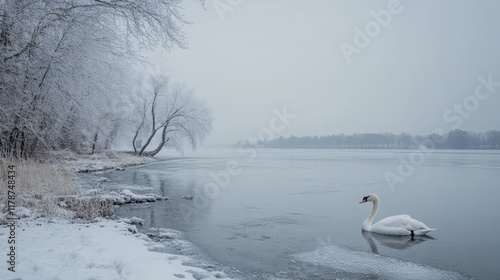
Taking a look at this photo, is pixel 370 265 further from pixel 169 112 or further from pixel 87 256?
pixel 169 112

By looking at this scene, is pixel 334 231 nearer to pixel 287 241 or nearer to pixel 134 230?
pixel 287 241

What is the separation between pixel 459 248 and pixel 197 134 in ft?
129

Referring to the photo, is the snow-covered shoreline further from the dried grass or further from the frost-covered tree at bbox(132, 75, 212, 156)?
the frost-covered tree at bbox(132, 75, 212, 156)

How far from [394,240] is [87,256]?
21.6 ft

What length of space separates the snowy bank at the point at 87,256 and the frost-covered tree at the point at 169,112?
3549 centimetres

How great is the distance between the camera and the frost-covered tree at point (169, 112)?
1668 inches

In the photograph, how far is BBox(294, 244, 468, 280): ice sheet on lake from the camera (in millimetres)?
6069

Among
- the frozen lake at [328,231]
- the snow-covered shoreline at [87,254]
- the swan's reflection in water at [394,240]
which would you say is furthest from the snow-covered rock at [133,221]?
the swan's reflection in water at [394,240]

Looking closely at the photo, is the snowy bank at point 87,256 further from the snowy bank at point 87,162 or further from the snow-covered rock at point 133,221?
the snowy bank at point 87,162

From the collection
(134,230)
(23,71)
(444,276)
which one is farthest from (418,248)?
(23,71)

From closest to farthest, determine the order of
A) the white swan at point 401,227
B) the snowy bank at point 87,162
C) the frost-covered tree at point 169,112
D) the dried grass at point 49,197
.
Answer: the dried grass at point 49,197, the white swan at point 401,227, the snowy bank at point 87,162, the frost-covered tree at point 169,112

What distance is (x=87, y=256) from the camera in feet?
17.4

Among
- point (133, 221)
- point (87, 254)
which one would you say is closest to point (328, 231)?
point (133, 221)

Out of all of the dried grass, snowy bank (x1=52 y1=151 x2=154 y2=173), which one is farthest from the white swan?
snowy bank (x1=52 y1=151 x2=154 y2=173)
